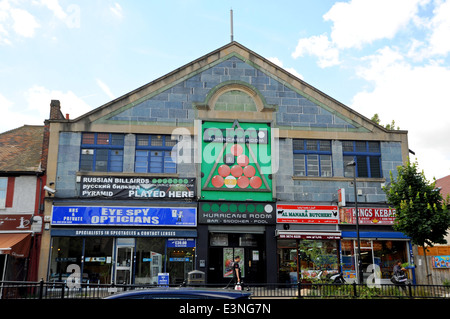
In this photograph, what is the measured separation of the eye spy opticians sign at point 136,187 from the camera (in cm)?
2239

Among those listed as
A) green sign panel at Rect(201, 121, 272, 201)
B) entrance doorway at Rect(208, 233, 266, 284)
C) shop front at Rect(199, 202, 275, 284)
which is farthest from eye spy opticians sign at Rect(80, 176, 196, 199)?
entrance doorway at Rect(208, 233, 266, 284)

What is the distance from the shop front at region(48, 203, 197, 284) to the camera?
21531 mm

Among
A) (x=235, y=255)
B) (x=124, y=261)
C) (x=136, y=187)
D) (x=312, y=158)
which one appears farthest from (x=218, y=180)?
(x=124, y=261)

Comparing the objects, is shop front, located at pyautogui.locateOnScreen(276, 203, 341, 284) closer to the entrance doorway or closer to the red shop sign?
the red shop sign

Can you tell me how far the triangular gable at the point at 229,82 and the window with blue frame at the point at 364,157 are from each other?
919 millimetres

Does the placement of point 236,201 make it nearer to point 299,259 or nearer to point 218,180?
point 218,180

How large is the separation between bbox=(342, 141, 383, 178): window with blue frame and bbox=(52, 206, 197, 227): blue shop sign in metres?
9.69

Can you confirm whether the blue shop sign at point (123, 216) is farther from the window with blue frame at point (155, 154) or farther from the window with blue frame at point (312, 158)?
the window with blue frame at point (312, 158)

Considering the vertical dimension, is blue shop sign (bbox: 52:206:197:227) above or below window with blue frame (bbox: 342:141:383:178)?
below

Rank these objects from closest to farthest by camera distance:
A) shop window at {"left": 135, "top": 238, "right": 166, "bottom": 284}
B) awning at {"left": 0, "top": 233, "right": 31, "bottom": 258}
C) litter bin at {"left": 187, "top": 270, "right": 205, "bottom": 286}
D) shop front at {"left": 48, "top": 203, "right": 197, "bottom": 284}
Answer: litter bin at {"left": 187, "top": 270, "right": 205, "bottom": 286}
awning at {"left": 0, "top": 233, "right": 31, "bottom": 258}
shop front at {"left": 48, "top": 203, "right": 197, "bottom": 284}
shop window at {"left": 135, "top": 238, "right": 166, "bottom": 284}

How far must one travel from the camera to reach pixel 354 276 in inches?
889

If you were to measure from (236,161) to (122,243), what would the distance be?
7693 millimetres

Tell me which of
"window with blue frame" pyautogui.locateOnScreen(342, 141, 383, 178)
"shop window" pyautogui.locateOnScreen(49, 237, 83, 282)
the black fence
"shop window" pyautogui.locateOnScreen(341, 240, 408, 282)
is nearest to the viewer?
the black fence
